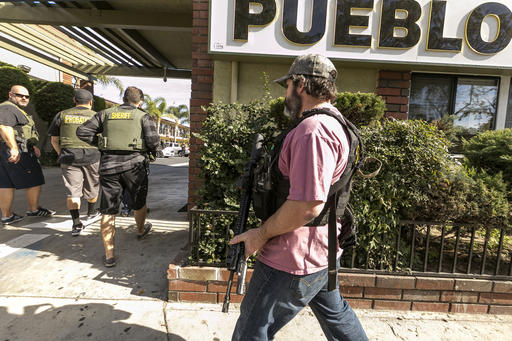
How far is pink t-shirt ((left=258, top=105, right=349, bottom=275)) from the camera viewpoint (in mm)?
1112

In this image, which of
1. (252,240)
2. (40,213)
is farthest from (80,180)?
(252,240)

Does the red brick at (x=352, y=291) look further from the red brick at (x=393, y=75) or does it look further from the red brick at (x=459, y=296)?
the red brick at (x=393, y=75)

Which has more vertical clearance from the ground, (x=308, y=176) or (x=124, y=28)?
(x=124, y=28)

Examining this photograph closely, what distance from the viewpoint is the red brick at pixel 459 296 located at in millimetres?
2465

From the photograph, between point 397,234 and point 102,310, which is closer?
point 102,310

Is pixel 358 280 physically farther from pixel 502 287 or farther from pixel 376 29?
pixel 376 29

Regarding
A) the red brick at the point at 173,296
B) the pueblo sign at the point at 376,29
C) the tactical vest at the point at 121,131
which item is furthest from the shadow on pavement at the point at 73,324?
the pueblo sign at the point at 376,29

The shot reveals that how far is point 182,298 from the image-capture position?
2486mm

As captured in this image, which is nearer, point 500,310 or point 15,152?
point 500,310

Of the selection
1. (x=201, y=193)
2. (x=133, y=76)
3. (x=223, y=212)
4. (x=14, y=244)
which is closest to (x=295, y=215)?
(x=223, y=212)

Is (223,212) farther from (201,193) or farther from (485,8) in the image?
(485,8)

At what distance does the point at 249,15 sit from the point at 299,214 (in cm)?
334

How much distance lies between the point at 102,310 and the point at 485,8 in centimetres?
539

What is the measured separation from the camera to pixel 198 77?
4227 millimetres
